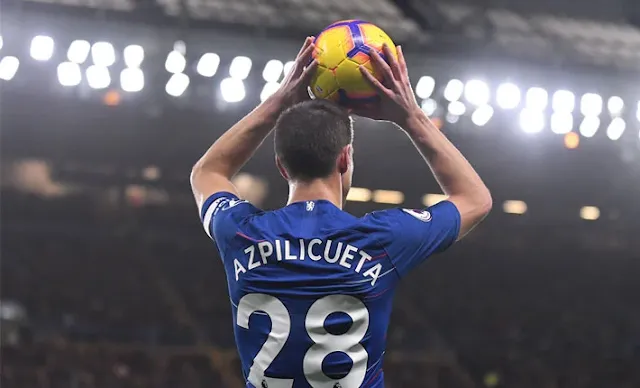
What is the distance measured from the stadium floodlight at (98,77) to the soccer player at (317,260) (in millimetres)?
7051

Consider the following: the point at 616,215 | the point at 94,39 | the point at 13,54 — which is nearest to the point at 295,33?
the point at 94,39

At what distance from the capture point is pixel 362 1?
10008 mm

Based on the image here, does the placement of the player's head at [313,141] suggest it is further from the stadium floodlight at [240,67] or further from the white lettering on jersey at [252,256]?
the stadium floodlight at [240,67]

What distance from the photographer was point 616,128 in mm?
10055

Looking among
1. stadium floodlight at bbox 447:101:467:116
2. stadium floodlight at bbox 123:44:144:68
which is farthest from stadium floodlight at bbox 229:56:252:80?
stadium floodlight at bbox 447:101:467:116

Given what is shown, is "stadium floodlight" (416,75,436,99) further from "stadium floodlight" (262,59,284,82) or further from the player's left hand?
the player's left hand

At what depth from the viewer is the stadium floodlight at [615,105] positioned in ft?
32.9

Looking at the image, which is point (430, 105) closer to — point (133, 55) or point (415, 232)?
point (133, 55)

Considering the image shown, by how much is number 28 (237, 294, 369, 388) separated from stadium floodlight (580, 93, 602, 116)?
8.67m

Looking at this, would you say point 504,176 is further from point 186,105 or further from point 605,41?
point 186,105

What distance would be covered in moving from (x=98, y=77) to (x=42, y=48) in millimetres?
633

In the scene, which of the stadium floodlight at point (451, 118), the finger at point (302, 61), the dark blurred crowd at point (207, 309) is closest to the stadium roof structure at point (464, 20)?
the stadium floodlight at point (451, 118)

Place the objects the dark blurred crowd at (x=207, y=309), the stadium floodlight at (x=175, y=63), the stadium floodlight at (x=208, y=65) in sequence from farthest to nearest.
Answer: the dark blurred crowd at (x=207, y=309), the stadium floodlight at (x=208, y=65), the stadium floodlight at (x=175, y=63)

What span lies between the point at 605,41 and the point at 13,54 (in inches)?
287
